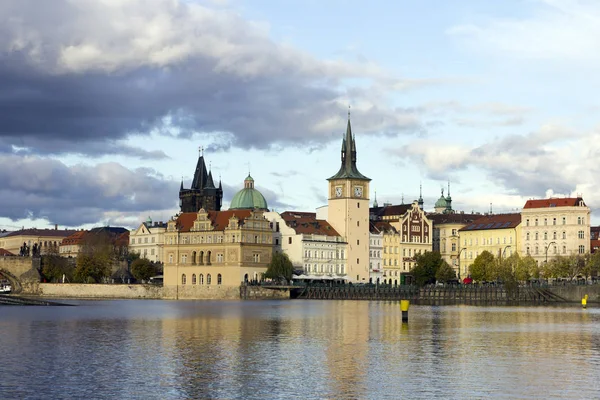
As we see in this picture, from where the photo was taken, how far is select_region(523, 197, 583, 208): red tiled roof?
168m

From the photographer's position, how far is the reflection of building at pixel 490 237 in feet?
576

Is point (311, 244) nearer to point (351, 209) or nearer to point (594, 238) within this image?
point (351, 209)

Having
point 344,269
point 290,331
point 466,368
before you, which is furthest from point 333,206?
point 466,368

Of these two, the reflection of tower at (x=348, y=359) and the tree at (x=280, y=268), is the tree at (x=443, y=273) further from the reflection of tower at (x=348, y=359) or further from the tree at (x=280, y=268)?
the reflection of tower at (x=348, y=359)

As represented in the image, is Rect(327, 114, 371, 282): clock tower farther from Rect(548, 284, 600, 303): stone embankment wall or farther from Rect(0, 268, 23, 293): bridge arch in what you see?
Rect(0, 268, 23, 293): bridge arch

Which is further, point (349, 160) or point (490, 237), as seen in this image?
point (490, 237)

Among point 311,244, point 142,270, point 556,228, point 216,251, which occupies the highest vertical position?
point 556,228

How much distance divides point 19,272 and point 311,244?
139ft

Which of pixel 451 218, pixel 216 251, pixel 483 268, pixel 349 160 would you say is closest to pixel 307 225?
pixel 349 160

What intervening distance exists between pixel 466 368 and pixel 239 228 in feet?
385

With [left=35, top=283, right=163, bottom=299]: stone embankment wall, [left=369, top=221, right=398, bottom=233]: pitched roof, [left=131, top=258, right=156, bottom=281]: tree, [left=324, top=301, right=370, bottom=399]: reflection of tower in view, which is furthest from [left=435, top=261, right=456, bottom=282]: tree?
[left=324, top=301, right=370, bottom=399]: reflection of tower

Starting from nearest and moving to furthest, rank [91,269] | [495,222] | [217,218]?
1. [217,218]
2. [91,269]
3. [495,222]

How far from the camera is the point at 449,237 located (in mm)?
187000

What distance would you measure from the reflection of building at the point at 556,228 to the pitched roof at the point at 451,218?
18.6 meters
